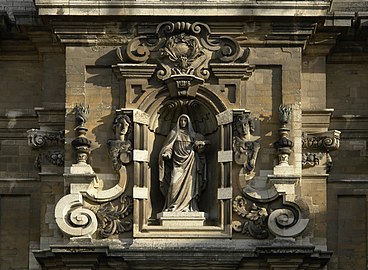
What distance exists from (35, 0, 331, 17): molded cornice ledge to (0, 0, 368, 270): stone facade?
0.08 ft

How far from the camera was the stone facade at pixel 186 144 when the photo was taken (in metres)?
31.0

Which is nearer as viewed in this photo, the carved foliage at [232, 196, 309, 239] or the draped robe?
the carved foliage at [232, 196, 309, 239]

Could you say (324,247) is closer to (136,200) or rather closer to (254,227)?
(254,227)

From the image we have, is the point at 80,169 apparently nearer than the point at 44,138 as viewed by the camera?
Yes

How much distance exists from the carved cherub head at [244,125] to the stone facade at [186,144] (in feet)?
0.08

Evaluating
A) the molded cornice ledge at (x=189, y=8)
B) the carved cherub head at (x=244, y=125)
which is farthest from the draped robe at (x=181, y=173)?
the molded cornice ledge at (x=189, y=8)

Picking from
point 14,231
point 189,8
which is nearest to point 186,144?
point 189,8

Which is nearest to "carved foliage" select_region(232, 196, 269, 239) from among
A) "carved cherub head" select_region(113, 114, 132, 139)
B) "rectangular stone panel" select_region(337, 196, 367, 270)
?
"rectangular stone panel" select_region(337, 196, 367, 270)

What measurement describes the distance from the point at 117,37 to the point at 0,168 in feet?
10.2

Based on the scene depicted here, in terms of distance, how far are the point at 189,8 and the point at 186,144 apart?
2.30 meters

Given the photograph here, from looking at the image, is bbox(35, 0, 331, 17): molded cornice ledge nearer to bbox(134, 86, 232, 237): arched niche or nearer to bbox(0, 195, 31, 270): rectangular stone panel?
bbox(134, 86, 232, 237): arched niche

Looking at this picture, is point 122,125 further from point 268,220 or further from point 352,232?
point 352,232

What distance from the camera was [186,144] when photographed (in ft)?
103

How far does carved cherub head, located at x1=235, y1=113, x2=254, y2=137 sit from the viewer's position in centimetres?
3139
